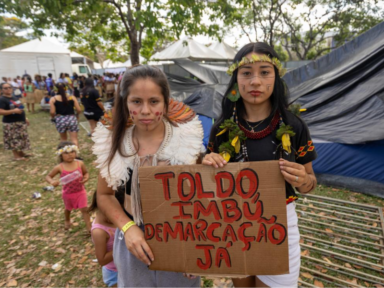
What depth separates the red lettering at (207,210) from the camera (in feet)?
4.02

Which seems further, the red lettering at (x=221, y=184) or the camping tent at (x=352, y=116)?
the camping tent at (x=352, y=116)

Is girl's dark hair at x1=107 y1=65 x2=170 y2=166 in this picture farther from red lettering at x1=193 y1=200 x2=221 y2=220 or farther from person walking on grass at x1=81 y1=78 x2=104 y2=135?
person walking on grass at x1=81 y1=78 x2=104 y2=135

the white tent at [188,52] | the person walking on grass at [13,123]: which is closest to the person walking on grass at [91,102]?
the person walking on grass at [13,123]

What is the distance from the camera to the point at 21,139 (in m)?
6.23

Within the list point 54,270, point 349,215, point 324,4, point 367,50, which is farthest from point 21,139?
point 324,4

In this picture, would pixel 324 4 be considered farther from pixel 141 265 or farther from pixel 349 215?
pixel 141 265

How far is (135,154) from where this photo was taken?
4.32 ft

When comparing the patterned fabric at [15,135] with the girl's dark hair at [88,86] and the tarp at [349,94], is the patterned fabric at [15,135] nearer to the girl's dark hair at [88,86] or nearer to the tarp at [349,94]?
the girl's dark hair at [88,86]

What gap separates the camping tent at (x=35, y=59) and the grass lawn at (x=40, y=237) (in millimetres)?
15697

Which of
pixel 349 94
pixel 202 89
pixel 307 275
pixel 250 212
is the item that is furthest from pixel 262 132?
pixel 202 89

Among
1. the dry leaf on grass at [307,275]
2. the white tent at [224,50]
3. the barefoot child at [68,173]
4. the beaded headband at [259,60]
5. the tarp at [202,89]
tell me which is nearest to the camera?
the beaded headband at [259,60]

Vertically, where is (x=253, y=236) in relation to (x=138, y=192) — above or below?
below

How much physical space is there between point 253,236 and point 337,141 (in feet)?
11.8

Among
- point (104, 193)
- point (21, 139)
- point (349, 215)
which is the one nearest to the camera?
point (104, 193)
